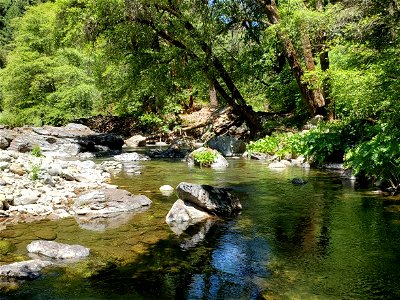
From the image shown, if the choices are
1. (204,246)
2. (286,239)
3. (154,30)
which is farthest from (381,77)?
(154,30)

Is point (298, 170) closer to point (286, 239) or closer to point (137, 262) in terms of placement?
point (286, 239)

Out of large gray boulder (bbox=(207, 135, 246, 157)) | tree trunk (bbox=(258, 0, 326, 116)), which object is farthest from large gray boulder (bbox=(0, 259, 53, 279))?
large gray boulder (bbox=(207, 135, 246, 157))

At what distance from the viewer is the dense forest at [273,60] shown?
1032 cm

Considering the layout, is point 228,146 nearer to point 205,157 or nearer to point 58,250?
point 205,157

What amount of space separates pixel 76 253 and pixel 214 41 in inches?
598

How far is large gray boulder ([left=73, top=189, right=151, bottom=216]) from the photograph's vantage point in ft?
29.4

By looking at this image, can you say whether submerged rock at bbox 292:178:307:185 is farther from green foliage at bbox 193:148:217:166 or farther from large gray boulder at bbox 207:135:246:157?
large gray boulder at bbox 207:135:246:157

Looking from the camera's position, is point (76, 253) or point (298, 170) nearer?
point (76, 253)

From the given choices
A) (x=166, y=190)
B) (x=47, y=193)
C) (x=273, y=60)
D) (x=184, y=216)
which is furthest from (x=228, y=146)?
(x=184, y=216)

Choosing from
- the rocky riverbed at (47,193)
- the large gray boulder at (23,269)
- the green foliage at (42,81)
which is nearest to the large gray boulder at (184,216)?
the rocky riverbed at (47,193)

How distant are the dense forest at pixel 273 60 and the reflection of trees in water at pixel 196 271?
16.9 ft

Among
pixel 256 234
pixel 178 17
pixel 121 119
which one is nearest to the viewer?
pixel 256 234

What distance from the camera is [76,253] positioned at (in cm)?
620

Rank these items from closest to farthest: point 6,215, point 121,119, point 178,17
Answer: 1. point 6,215
2. point 178,17
3. point 121,119
